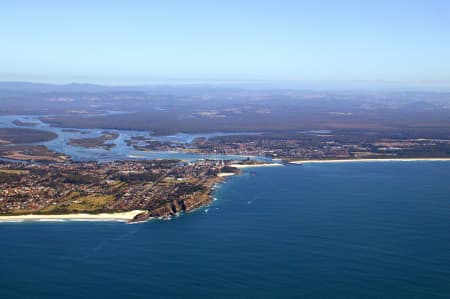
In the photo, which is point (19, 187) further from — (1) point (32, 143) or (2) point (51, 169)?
(1) point (32, 143)

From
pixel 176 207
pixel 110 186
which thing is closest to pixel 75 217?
pixel 176 207

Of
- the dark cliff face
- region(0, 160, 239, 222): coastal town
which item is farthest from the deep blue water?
region(0, 160, 239, 222): coastal town

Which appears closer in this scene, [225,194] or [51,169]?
[225,194]

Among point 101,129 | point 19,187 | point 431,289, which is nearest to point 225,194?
point 19,187

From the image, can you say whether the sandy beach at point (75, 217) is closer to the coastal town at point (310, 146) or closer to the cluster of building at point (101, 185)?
the cluster of building at point (101, 185)

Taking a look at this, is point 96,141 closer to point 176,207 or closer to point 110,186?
point 110,186

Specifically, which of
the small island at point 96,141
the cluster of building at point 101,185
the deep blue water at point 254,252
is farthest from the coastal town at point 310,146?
the deep blue water at point 254,252

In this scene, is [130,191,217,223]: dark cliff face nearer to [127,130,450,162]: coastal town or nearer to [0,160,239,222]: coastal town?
[0,160,239,222]: coastal town
